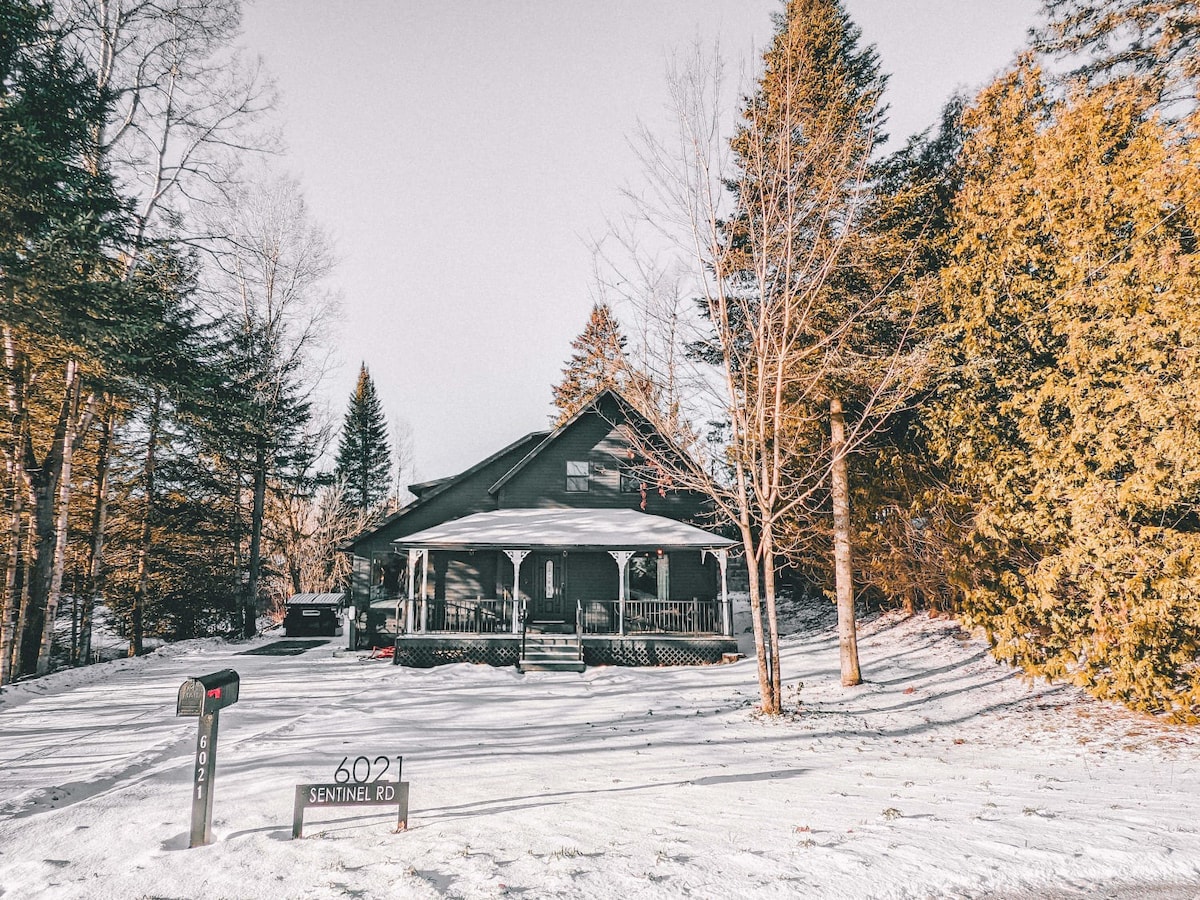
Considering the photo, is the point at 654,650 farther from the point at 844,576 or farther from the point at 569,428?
the point at 569,428

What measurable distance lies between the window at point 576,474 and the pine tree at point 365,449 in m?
34.1

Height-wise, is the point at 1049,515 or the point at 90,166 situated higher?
the point at 90,166

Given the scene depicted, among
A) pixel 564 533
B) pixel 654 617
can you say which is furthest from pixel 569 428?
pixel 654 617

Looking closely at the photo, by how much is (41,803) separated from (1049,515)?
14.3 meters

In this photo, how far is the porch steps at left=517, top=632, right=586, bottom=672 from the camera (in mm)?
15875

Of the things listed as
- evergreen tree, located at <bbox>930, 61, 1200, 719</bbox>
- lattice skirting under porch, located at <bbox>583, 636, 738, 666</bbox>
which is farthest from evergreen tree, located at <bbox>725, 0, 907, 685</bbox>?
lattice skirting under porch, located at <bbox>583, 636, 738, 666</bbox>

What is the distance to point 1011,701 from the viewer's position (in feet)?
36.3

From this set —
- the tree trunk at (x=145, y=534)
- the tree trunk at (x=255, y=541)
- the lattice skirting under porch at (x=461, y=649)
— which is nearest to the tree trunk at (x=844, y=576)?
the lattice skirting under porch at (x=461, y=649)

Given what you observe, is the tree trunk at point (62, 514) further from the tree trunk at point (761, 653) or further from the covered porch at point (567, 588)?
the tree trunk at point (761, 653)

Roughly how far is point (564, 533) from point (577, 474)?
10.7 feet

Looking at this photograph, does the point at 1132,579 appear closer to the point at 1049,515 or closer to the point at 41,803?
the point at 1049,515

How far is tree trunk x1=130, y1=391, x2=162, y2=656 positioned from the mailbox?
17991mm

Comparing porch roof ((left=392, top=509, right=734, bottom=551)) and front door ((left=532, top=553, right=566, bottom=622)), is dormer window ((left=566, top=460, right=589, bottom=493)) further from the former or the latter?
front door ((left=532, top=553, right=566, bottom=622))

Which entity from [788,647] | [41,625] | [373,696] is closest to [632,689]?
[373,696]
